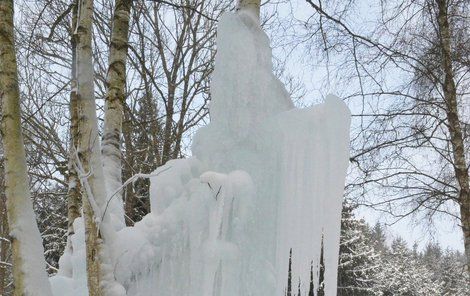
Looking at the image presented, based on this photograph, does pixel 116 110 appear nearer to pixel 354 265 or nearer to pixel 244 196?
pixel 244 196

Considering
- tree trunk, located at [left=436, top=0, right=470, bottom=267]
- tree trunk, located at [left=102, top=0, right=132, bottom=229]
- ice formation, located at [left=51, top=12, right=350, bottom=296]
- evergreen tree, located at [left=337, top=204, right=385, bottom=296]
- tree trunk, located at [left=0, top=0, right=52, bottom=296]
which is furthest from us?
evergreen tree, located at [left=337, top=204, right=385, bottom=296]

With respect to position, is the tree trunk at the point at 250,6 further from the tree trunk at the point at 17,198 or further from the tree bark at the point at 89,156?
the tree trunk at the point at 17,198

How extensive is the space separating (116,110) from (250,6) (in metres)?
1.07

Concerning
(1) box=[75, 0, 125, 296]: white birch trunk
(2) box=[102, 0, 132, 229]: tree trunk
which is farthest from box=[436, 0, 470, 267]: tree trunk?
(1) box=[75, 0, 125, 296]: white birch trunk

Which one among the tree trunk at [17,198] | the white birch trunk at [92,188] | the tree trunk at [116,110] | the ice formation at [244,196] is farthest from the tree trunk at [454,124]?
the tree trunk at [17,198]

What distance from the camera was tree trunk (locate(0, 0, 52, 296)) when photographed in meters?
2.02

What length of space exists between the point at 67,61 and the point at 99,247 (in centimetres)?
624

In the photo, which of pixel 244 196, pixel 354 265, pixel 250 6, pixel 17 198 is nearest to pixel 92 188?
pixel 17 198

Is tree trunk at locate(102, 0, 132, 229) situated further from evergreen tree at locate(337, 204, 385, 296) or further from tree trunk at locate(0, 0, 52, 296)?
evergreen tree at locate(337, 204, 385, 296)

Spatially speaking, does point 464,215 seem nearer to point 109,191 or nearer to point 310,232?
point 310,232

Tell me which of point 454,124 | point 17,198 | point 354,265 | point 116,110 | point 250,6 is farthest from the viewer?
point 354,265

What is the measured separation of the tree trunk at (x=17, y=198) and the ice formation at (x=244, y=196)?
1.19 feet

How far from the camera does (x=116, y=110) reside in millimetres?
2943

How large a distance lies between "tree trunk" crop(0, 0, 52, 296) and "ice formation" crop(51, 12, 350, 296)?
1.19 ft
